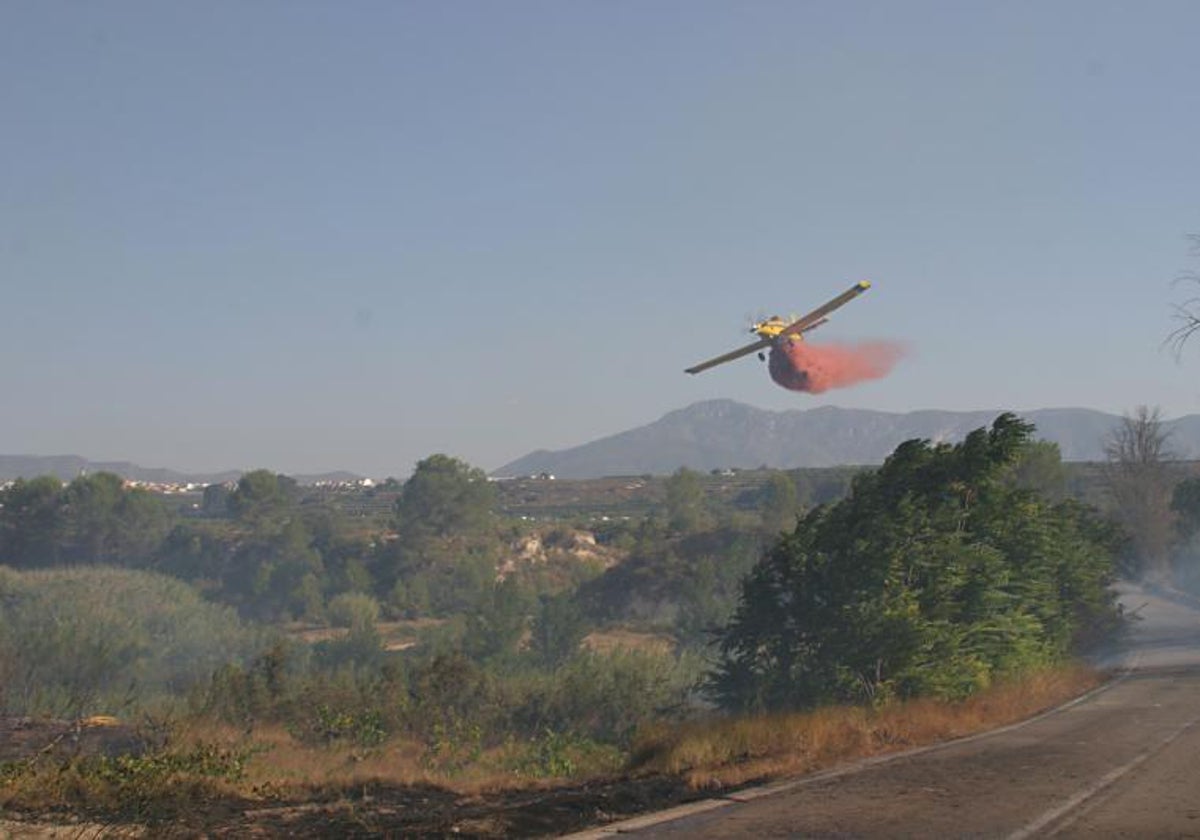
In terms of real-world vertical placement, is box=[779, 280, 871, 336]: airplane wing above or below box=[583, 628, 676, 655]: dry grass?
above

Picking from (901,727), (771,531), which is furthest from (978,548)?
(771,531)

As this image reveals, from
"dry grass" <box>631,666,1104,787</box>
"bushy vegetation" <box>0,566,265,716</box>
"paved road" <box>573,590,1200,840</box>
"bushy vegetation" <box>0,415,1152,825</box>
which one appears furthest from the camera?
"bushy vegetation" <box>0,566,265,716</box>

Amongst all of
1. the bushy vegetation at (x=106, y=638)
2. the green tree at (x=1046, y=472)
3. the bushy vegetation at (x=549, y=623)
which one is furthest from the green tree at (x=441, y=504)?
the green tree at (x=1046, y=472)

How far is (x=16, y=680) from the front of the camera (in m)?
45.2

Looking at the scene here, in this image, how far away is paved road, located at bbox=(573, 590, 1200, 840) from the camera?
1038 cm

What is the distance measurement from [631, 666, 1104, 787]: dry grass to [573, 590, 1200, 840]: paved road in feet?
2.16

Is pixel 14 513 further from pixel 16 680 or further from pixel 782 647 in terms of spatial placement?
pixel 782 647

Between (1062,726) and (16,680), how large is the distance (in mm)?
41711

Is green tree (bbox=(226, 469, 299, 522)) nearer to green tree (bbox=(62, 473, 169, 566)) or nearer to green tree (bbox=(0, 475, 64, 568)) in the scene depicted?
green tree (bbox=(62, 473, 169, 566))

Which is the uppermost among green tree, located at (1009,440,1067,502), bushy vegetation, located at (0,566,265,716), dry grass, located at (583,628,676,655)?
green tree, located at (1009,440,1067,502)

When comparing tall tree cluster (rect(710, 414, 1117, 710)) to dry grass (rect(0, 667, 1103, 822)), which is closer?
dry grass (rect(0, 667, 1103, 822))

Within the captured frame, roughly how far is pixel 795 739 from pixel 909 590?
7306 mm

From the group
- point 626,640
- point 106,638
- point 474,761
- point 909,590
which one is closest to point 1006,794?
point 909,590

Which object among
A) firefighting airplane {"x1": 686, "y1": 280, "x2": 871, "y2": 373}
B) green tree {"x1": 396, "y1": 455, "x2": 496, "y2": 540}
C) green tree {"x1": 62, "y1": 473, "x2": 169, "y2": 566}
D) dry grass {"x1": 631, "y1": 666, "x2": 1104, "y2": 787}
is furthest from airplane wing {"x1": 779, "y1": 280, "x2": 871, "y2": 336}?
green tree {"x1": 62, "y1": 473, "x2": 169, "y2": 566}
